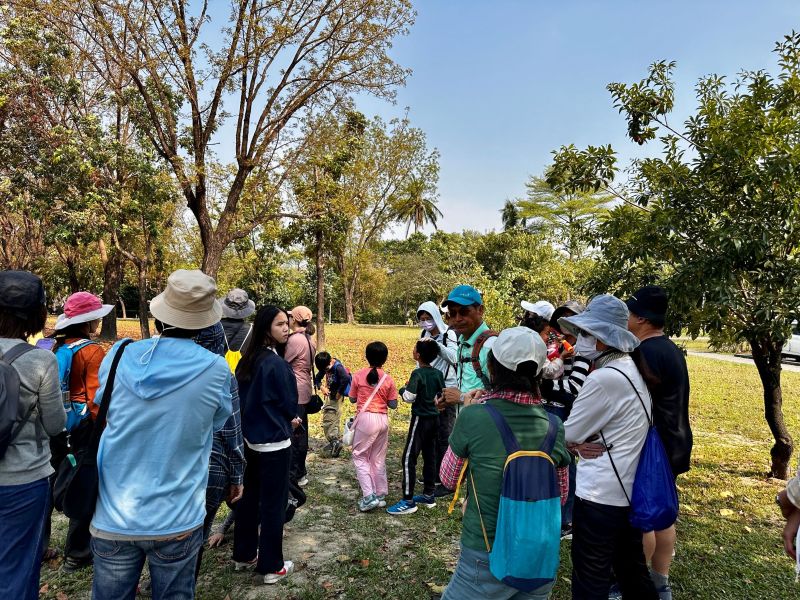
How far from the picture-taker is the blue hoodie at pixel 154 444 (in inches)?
78.9

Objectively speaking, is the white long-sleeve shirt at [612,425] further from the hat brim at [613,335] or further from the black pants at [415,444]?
the black pants at [415,444]

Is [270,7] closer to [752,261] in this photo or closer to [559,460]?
→ [752,261]

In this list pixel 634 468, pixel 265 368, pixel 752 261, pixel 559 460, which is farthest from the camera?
pixel 752 261

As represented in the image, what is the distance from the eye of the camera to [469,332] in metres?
4.21

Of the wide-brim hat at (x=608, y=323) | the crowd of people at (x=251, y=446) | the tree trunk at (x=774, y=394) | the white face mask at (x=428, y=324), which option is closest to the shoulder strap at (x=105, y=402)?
the crowd of people at (x=251, y=446)

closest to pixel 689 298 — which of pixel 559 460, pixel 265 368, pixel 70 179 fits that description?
pixel 559 460

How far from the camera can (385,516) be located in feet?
15.8

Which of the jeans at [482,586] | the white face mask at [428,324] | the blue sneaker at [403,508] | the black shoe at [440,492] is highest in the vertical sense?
the white face mask at [428,324]

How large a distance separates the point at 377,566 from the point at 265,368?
184 cm

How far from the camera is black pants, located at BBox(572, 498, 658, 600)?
2.52m

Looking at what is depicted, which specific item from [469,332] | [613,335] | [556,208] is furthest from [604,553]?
[556,208]

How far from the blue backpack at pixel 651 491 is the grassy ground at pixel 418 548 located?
4.61ft

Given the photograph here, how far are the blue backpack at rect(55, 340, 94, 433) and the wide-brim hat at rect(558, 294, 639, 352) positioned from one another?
3374 mm

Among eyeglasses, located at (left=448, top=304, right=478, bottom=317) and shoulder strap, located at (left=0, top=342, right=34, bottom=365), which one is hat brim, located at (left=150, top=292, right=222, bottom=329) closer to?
shoulder strap, located at (left=0, top=342, right=34, bottom=365)
